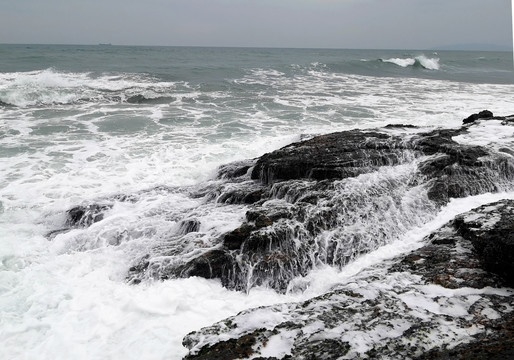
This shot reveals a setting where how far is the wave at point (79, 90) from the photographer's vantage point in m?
20.3

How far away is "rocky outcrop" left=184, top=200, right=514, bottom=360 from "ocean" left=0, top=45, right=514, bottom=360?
0.93 m

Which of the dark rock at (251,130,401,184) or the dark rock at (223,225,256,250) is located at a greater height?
the dark rock at (251,130,401,184)

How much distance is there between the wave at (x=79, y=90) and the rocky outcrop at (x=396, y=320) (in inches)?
746

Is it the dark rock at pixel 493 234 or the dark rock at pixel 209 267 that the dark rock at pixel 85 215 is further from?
the dark rock at pixel 493 234

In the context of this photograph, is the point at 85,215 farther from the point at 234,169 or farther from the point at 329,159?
the point at 329,159

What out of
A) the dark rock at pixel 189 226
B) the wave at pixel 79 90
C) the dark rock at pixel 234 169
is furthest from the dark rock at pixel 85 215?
the wave at pixel 79 90

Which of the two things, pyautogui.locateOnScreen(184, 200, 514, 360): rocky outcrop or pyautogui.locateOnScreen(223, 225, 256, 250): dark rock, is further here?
pyautogui.locateOnScreen(223, 225, 256, 250): dark rock

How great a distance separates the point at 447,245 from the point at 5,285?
655 cm

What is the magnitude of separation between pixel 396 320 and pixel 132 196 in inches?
257

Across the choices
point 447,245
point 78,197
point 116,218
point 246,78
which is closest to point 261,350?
point 447,245

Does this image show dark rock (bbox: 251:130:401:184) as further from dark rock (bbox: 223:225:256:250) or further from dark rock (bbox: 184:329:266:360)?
dark rock (bbox: 184:329:266:360)

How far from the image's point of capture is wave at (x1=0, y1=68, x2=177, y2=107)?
66.7 feet

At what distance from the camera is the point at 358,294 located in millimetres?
4348

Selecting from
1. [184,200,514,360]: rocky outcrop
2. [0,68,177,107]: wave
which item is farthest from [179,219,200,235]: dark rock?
[0,68,177,107]: wave
